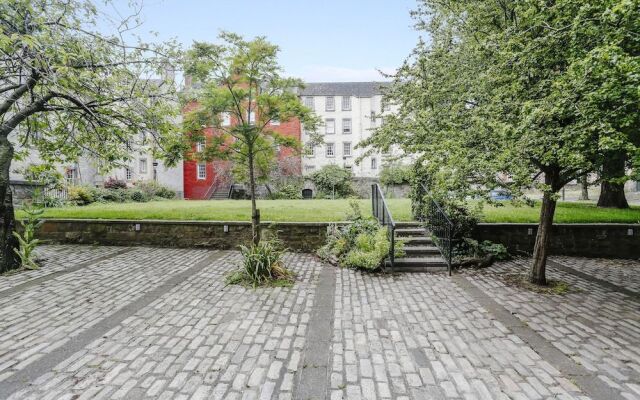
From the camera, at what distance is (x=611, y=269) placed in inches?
326

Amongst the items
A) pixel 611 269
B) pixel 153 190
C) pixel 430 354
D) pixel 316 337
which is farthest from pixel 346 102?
pixel 430 354

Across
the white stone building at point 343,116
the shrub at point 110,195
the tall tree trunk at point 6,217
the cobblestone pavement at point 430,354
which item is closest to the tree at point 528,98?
the cobblestone pavement at point 430,354

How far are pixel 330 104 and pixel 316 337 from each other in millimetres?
37985

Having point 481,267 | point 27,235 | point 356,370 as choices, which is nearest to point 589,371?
point 356,370

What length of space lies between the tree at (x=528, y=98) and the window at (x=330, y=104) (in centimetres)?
3200

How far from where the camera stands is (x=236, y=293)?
6.33 meters

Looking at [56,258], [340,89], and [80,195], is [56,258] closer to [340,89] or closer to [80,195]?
[80,195]

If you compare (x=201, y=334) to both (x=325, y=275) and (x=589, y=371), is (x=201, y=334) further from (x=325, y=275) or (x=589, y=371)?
(x=589, y=371)

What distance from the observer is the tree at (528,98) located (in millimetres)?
4160

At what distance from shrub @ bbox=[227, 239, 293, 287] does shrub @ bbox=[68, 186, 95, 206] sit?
17374mm

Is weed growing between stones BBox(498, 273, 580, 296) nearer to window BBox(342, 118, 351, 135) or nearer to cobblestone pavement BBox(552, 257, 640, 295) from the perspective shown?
cobblestone pavement BBox(552, 257, 640, 295)

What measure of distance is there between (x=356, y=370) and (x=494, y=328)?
2.47 meters

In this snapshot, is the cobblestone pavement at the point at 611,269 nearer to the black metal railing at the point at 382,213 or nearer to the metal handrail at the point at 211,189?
the black metal railing at the point at 382,213

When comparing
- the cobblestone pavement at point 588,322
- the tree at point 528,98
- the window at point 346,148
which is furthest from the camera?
the window at point 346,148
